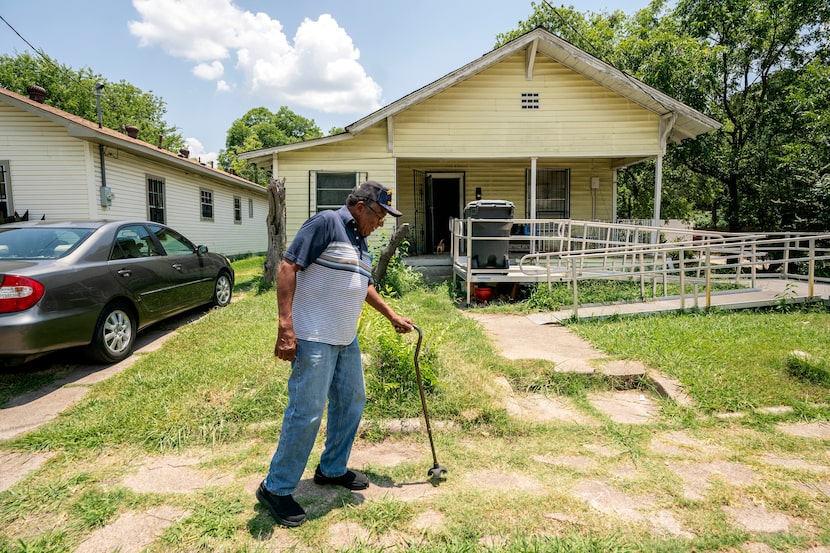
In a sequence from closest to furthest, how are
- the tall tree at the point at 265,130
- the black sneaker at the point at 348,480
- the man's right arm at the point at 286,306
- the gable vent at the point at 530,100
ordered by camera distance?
the man's right arm at the point at 286,306 → the black sneaker at the point at 348,480 → the gable vent at the point at 530,100 → the tall tree at the point at 265,130

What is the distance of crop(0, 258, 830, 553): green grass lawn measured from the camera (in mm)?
2342

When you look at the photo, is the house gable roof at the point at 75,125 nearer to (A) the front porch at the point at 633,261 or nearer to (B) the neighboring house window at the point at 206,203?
(B) the neighboring house window at the point at 206,203

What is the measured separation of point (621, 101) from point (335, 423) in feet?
39.0

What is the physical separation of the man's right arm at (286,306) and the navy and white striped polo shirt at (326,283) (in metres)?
0.07

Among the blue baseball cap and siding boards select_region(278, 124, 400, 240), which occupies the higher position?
siding boards select_region(278, 124, 400, 240)

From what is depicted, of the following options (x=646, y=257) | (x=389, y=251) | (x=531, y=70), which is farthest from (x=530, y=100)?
(x=389, y=251)

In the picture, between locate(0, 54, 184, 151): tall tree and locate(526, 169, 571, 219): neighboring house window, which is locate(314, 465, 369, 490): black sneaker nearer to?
locate(526, 169, 571, 219): neighboring house window

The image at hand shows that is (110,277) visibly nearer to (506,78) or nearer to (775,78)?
(506,78)

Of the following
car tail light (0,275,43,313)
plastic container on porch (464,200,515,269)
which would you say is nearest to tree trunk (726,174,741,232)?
plastic container on porch (464,200,515,269)

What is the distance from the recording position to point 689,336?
560 cm

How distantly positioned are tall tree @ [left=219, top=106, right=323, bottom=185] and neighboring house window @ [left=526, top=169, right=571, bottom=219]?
4540 cm

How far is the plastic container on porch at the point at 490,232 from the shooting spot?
8453mm

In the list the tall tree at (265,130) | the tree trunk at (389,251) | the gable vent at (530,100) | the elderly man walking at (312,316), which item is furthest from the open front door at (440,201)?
the tall tree at (265,130)

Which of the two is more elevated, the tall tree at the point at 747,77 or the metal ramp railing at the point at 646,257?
the tall tree at the point at 747,77
